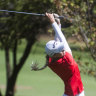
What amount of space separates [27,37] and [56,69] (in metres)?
7.17

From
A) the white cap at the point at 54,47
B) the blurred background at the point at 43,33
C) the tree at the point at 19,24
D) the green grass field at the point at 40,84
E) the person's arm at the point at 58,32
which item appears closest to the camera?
the white cap at the point at 54,47

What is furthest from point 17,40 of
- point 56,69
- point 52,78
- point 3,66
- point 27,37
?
point 3,66

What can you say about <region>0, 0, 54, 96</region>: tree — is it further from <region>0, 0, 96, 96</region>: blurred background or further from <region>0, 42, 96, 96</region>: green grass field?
<region>0, 42, 96, 96</region>: green grass field

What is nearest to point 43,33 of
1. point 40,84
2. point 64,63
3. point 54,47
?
point 40,84

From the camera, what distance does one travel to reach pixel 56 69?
649cm

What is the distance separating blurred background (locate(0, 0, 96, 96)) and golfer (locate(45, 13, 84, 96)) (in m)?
0.36

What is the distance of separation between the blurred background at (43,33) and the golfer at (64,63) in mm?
359

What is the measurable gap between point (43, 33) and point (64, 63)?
8.94 meters

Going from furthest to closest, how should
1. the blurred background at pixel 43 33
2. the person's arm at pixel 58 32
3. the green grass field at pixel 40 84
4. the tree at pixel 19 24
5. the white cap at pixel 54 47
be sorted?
the green grass field at pixel 40 84 < the tree at pixel 19 24 < the blurred background at pixel 43 33 < the person's arm at pixel 58 32 < the white cap at pixel 54 47

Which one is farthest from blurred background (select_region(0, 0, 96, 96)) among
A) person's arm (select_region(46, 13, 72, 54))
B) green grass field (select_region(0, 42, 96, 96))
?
person's arm (select_region(46, 13, 72, 54))

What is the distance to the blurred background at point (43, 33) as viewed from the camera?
362 inches

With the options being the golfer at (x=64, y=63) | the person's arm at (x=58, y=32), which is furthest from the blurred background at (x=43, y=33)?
the person's arm at (x=58, y=32)

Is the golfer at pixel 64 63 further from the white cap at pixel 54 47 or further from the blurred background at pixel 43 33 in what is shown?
the blurred background at pixel 43 33

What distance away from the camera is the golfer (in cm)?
624
